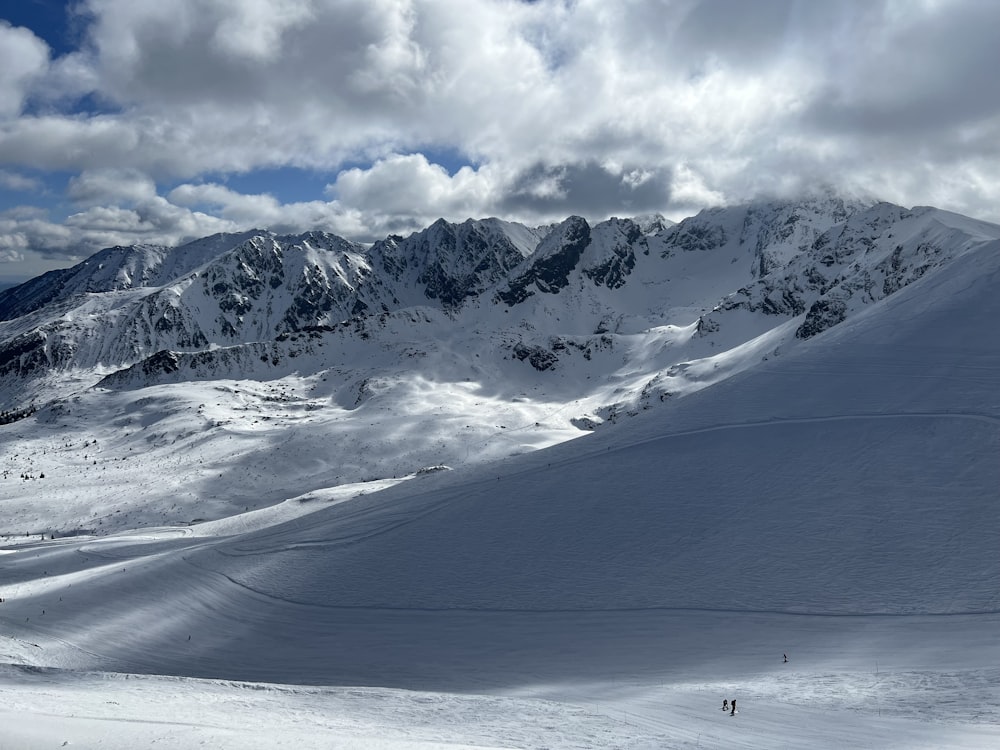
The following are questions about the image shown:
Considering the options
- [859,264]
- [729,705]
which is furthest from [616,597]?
[859,264]

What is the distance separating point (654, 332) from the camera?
187 meters

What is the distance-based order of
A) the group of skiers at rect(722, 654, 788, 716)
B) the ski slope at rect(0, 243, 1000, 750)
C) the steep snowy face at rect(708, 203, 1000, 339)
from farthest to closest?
the steep snowy face at rect(708, 203, 1000, 339)
the group of skiers at rect(722, 654, 788, 716)
the ski slope at rect(0, 243, 1000, 750)

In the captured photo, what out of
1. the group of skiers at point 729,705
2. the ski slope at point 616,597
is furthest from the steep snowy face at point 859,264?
the group of skiers at point 729,705

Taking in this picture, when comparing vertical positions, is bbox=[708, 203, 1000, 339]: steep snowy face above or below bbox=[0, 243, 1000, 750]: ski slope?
above

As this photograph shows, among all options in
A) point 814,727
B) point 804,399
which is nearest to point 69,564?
point 814,727

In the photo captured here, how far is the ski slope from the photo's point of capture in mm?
14805

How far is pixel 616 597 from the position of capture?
2545 centimetres

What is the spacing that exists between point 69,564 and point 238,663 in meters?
19.5

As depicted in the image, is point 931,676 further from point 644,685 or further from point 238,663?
point 238,663

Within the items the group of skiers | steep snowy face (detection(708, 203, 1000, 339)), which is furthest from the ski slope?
steep snowy face (detection(708, 203, 1000, 339))

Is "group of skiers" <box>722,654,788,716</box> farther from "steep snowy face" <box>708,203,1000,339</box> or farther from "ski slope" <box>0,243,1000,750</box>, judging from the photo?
"steep snowy face" <box>708,203,1000,339</box>

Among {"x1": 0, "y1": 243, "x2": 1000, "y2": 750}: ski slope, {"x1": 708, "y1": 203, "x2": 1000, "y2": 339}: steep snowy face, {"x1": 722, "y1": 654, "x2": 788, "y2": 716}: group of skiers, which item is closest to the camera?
{"x1": 0, "y1": 243, "x2": 1000, "y2": 750}: ski slope

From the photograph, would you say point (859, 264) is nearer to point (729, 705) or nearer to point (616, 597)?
point (616, 597)

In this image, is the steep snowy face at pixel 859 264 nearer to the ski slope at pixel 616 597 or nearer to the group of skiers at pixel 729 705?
the ski slope at pixel 616 597
